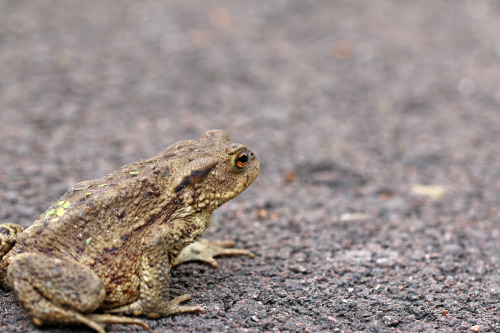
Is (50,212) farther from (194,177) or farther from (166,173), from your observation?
(194,177)

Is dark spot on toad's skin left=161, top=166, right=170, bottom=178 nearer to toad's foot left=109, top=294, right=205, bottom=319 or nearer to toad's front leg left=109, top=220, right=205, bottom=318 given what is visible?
toad's front leg left=109, top=220, right=205, bottom=318

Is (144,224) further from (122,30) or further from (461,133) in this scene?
(122,30)

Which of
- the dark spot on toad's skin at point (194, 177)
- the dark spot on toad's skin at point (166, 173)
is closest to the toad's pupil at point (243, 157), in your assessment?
the dark spot on toad's skin at point (194, 177)

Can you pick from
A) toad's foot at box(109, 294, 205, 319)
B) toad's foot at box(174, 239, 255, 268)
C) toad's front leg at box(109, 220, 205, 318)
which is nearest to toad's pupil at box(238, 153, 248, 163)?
toad's front leg at box(109, 220, 205, 318)

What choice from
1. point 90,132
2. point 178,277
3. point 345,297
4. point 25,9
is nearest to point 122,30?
point 25,9

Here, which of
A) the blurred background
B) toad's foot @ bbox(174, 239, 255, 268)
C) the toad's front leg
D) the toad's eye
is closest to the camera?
the toad's front leg

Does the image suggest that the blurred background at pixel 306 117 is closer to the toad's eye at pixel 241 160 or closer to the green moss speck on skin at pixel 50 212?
the toad's eye at pixel 241 160
